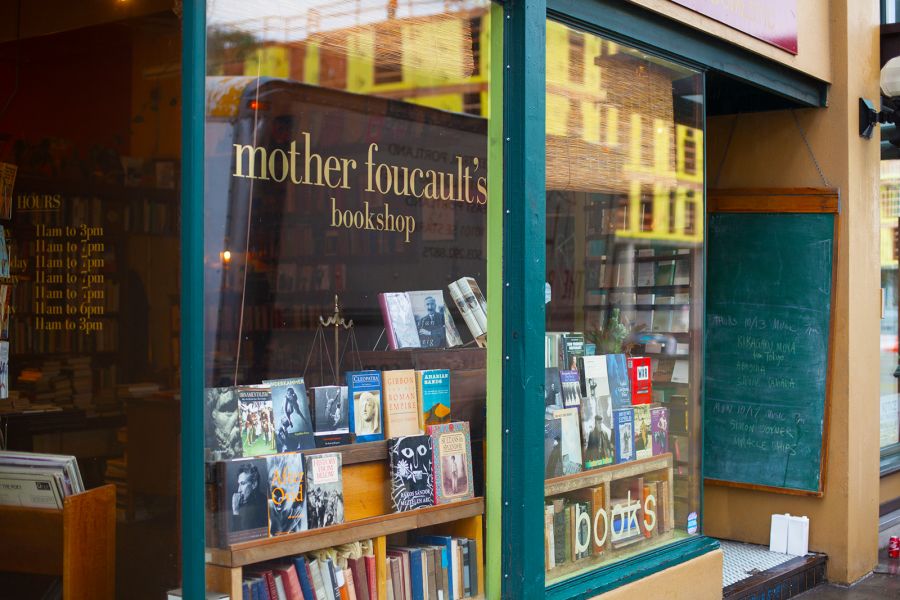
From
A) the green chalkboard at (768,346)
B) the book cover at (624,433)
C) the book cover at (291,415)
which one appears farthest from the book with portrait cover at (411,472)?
the green chalkboard at (768,346)

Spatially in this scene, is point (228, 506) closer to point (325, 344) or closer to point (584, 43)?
point (325, 344)

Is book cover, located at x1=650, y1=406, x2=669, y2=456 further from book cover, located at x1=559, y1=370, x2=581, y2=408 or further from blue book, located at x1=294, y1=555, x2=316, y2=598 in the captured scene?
blue book, located at x1=294, y1=555, x2=316, y2=598

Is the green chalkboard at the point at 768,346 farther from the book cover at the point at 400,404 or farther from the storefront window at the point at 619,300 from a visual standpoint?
the book cover at the point at 400,404

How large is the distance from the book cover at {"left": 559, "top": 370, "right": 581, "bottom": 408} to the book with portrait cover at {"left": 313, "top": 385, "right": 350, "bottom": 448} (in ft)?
3.71

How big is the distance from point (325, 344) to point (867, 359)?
160 inches

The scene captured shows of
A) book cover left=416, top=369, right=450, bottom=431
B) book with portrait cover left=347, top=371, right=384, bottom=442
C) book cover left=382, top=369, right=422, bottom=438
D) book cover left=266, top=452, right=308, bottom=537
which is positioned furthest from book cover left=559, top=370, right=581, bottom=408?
book cover left=266, top=452, right=308, bottom=537

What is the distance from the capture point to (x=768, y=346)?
6312mm

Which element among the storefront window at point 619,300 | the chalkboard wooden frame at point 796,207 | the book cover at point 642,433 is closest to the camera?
the storefront window at point 619,300

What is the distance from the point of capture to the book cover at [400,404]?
144 inches

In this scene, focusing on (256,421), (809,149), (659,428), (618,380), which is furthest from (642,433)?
(809,149)

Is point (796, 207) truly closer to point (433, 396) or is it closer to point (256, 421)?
point (433, 396)

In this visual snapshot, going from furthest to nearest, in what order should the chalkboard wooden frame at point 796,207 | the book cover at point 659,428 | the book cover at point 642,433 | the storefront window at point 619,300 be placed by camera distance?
the chalkboard wooden frame at point 796,207, the book cover at point 659,428, the book cover at point 642,433, the storefront window at point 619,300

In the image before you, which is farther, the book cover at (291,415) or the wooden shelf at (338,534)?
the book cover at (291,415)

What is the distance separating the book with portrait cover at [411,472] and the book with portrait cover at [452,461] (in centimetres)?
3
